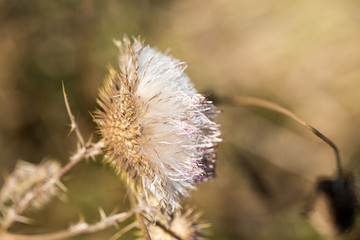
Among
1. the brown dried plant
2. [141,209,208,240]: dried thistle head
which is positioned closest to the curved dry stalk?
the brown dried plant

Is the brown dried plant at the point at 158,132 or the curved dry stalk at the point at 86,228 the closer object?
the brown dried plant at the point at 158,132

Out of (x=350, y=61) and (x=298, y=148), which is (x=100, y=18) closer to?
(x=298, y=148)

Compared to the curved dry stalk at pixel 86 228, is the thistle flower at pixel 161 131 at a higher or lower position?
higher

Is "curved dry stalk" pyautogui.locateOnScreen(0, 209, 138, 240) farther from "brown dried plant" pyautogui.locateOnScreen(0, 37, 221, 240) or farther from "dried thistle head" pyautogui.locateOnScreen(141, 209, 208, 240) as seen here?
"dried thistle head" pyautogui.locateOnScreen(141, 209, 208, 240)

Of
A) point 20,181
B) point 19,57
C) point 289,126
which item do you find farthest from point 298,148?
point 19,57

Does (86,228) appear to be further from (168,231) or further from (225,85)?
(225,85)

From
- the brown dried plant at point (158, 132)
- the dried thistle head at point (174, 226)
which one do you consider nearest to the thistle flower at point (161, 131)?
the brown dried plant at point (158, 132)

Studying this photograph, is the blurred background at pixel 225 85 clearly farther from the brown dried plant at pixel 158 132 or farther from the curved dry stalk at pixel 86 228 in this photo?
the brown dried plant at pixel 158 132
